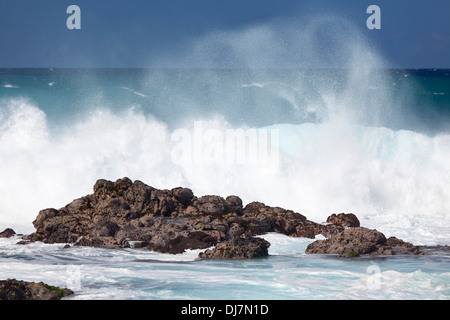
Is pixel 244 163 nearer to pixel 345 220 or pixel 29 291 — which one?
pixel 345 220

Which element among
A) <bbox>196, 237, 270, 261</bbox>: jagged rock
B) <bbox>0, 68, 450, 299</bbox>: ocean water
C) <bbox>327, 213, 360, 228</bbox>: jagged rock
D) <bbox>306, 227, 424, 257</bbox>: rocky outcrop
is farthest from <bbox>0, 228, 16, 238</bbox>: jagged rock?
<bbox>327, 213, 360, 228</bbox>: jagged rock

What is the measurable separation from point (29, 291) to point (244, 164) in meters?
20.3

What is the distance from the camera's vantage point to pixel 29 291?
40.2ft

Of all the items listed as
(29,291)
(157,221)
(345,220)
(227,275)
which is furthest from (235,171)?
(29,291)

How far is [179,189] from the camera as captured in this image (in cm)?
2375

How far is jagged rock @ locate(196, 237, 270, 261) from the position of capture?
1783 centimetres

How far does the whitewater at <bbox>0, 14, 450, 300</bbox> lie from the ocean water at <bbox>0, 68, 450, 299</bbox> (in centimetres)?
8

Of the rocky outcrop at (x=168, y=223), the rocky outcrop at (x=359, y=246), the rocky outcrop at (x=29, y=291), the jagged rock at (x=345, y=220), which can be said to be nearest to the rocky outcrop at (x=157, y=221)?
the rocky outcrop at (x=168, y=223)

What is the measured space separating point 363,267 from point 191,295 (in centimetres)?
524

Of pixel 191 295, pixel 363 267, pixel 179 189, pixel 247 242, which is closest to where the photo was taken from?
pixel 191 295

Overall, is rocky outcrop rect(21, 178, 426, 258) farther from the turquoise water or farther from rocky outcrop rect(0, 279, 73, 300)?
rocky outcrop rect(0, 279, 73, 300)

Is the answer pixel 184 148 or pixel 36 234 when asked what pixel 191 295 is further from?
pixel 184 148

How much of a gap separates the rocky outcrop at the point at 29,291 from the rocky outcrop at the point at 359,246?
8.47 meters
